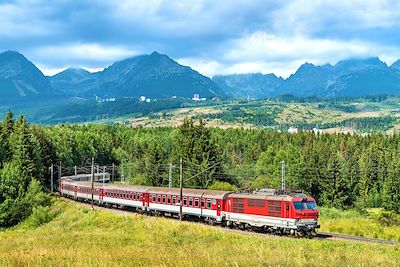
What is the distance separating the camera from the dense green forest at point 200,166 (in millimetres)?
81688

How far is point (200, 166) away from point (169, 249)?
231 ft

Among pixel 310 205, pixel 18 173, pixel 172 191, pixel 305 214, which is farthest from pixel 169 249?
pixel 18 173

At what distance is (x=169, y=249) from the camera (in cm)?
2084

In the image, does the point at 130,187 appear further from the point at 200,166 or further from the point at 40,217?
the point at 200,166

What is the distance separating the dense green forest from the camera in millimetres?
81688

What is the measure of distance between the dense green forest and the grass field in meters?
26.9

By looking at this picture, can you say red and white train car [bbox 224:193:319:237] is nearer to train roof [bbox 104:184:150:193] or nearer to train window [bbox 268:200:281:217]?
train window [bbox 268:200:281:217]

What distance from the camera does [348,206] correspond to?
107812 mm

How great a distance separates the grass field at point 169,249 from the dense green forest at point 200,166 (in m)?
26.9

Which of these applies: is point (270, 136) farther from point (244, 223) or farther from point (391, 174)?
point (244, 223)

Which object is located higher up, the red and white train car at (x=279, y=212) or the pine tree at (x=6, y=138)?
the pine tree at (x=6, y=138)

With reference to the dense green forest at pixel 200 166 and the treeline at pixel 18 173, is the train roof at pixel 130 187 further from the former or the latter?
the dense green forest at pixel 200 166

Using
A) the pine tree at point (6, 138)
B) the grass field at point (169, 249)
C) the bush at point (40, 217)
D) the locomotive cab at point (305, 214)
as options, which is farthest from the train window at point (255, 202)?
the pine tree at point (6, 138)

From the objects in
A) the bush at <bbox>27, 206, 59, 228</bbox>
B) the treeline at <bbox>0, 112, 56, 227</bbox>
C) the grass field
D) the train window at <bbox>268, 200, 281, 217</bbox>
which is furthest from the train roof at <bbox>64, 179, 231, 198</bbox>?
the treeline at <bbox>0, 112, 56, 227</bbox>
